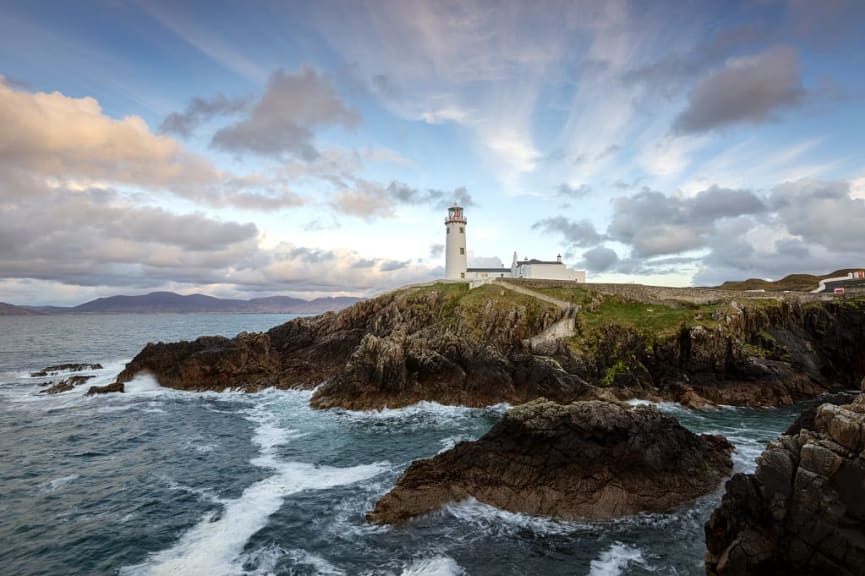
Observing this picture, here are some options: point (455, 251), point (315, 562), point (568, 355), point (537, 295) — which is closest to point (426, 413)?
point (568, 355)

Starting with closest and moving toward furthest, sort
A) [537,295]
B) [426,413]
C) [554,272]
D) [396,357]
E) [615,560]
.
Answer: [615,560] → [426,413] → [396,357] → [537,295] → [554,272]

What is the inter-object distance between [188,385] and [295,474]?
31.6m

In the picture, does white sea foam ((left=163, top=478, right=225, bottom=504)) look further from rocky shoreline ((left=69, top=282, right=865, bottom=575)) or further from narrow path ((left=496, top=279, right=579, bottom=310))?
narrow path ((left=496, top=279, right=579, bottom=310))

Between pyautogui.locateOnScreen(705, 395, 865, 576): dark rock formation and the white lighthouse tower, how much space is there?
65.4 meters

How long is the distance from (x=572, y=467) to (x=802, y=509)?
9.89m

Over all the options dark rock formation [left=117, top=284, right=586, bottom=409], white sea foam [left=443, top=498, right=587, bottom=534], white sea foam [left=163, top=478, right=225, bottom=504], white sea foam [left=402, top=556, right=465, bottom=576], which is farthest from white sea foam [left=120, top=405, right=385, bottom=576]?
dark rock formation [left=117, top=284, right=586, bottom=409]

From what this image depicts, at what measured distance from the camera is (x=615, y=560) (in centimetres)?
1689

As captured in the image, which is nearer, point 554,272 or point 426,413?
point 426,413

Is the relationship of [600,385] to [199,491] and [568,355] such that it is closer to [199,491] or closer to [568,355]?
[568,355]

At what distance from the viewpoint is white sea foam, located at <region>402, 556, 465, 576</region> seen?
1630cm

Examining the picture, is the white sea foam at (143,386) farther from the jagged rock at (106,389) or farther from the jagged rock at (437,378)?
the jagged rock at (437,378)

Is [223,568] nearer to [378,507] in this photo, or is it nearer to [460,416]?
[378,507]

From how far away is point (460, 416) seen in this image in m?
37.7

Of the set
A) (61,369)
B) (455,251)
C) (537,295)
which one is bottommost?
(61,369)
